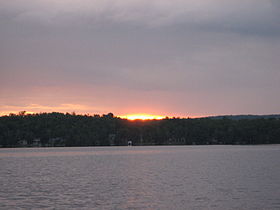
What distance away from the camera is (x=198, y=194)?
4350cm

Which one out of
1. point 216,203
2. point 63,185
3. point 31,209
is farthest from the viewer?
point 63,185

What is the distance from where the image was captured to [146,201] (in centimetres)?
3962

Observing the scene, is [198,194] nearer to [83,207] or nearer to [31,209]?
[83,207]

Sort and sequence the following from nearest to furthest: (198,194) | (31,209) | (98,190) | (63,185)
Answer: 1. (31,209)
2. (198,194)
3. (98,190)
4. (63,185)

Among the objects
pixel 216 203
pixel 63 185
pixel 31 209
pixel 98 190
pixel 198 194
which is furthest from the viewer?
pixel 63 185

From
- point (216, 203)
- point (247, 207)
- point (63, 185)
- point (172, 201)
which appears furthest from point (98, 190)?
point (247, 207)

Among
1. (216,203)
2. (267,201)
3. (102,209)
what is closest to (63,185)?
(102,209)

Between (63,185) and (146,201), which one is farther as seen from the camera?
(63,185)

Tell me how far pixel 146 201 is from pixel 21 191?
1381cm

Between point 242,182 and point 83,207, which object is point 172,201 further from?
point 242,182

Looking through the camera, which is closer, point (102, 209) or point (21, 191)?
point (102, 209)

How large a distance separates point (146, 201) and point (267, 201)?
403 inches

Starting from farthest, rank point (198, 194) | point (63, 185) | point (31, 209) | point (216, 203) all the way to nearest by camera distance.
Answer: point (63, 185) < point (198, 194) < point (216, 203) < point (31, 209)

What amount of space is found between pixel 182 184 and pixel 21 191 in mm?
17889
